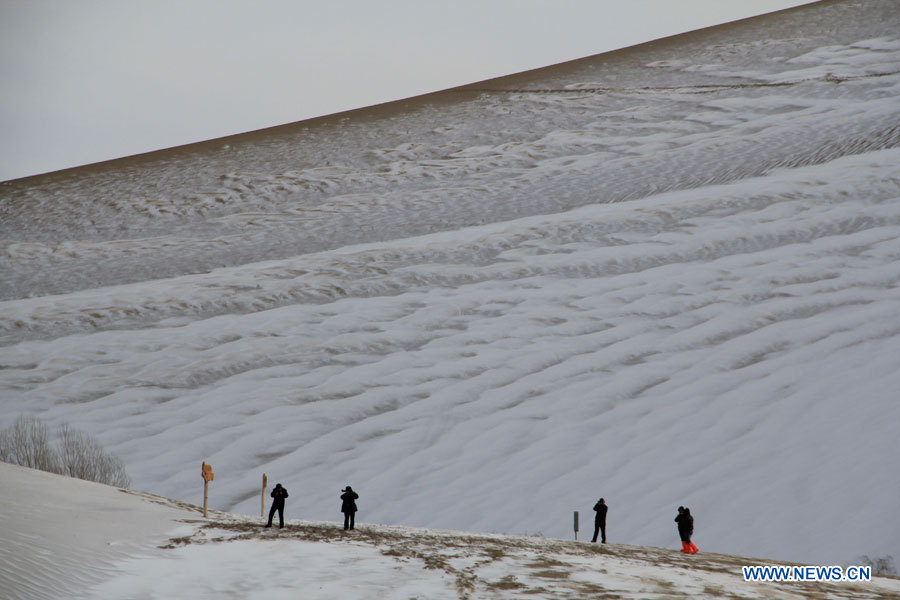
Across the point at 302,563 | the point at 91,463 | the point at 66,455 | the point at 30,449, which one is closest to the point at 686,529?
the point at 302,563

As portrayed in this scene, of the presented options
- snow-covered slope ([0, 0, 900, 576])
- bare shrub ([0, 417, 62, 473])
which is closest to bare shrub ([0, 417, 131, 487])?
bare shrub ([0, 417, 62, 473])

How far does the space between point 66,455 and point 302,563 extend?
5.72 meters

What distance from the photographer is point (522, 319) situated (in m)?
13.7

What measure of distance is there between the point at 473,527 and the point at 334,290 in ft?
24.0

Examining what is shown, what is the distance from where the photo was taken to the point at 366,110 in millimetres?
30641

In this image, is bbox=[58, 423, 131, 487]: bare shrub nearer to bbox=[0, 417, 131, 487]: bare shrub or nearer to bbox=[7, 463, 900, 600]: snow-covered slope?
bbox=[0, 417, 131, 487]: bare shrub

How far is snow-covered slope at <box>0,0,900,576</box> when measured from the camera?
9.60m

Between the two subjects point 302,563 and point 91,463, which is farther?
point 91,463

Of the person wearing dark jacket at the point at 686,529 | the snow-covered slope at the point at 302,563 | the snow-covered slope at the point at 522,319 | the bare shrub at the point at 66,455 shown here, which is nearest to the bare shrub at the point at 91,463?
the bare shrub at the point at 66,455

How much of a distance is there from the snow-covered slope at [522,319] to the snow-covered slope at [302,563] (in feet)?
6.58

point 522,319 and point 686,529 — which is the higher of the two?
point 522,319

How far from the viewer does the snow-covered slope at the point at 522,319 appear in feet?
31.5

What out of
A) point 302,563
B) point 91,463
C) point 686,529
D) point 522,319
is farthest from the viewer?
point 522,319

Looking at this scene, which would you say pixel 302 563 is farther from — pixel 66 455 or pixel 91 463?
pixel 66 455
